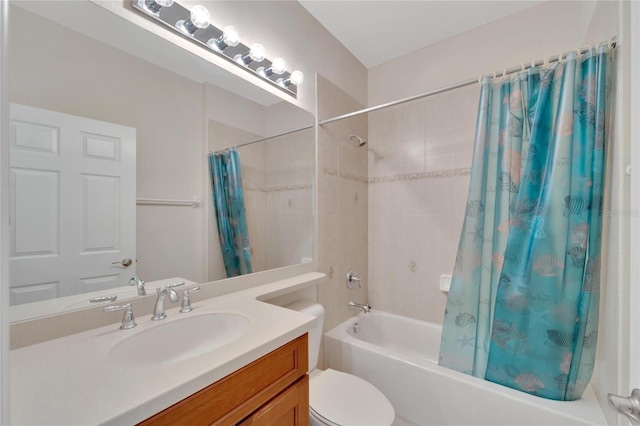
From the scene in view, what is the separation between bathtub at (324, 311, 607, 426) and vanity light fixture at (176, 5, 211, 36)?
1.87m

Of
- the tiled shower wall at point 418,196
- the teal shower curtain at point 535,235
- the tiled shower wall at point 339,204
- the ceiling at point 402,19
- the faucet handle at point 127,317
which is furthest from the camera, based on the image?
the tiled shower wall at point 418,196

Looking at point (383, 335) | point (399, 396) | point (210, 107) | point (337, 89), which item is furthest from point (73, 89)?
point (383, 335)

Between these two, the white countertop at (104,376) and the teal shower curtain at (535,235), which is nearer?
the white countertop at (104,376)

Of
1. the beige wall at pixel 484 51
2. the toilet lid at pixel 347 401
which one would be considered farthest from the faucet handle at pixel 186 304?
the beige wall at pixel 484 51

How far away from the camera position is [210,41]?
1217 mm

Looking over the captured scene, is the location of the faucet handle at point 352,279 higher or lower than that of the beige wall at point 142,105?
lower

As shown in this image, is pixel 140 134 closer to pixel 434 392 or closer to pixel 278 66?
pixel 278 66

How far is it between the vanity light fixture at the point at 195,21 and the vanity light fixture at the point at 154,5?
77 millimetres

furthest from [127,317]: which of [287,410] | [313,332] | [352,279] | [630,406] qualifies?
[352,279]

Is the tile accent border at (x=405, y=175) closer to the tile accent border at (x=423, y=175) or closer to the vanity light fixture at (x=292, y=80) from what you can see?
the tile accent border at (x=423, y=175)

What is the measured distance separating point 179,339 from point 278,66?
1.43 m

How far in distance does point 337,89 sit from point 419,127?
732mm

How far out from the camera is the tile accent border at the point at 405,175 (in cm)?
193

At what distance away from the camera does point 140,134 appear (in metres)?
1.01
